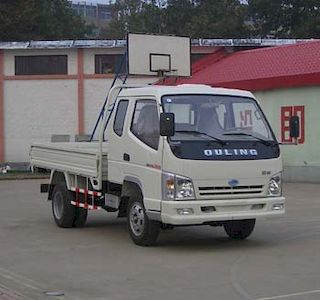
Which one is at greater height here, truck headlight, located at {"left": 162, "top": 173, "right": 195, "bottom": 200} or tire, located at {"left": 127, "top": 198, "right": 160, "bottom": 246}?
truck headlight, located at {"left": 162, "top": 173, "right": 195, "bottom": 200}

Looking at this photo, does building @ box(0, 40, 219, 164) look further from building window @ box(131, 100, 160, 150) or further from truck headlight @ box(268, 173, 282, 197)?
truck headlight @ box(268, 173, 282, 197)

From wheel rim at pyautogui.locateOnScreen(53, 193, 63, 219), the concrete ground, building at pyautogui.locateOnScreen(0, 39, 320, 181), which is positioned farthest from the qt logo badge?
building at pyautogui.locateOnScreen(0, 39, 320, 181)

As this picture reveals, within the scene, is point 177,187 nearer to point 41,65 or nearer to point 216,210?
point 216,210

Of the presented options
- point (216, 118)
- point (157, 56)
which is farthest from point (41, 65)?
point (216, 118)

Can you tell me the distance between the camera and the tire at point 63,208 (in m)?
14.0

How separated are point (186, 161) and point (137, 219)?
148 centimetres

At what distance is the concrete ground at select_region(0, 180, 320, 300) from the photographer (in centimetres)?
842

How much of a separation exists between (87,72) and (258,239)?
84.8 ft

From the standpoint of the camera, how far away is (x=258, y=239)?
1238 centimetres

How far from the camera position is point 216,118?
1141 centimetres

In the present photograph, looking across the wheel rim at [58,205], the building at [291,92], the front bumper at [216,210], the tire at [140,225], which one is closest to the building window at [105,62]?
the building at [291,92]

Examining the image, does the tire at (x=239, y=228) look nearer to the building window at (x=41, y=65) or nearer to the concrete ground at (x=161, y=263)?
the concrete ground at (x=161, y=263)

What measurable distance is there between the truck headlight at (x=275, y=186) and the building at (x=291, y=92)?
13112mm

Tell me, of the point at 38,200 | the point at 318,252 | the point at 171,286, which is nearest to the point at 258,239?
the point at 318,252
